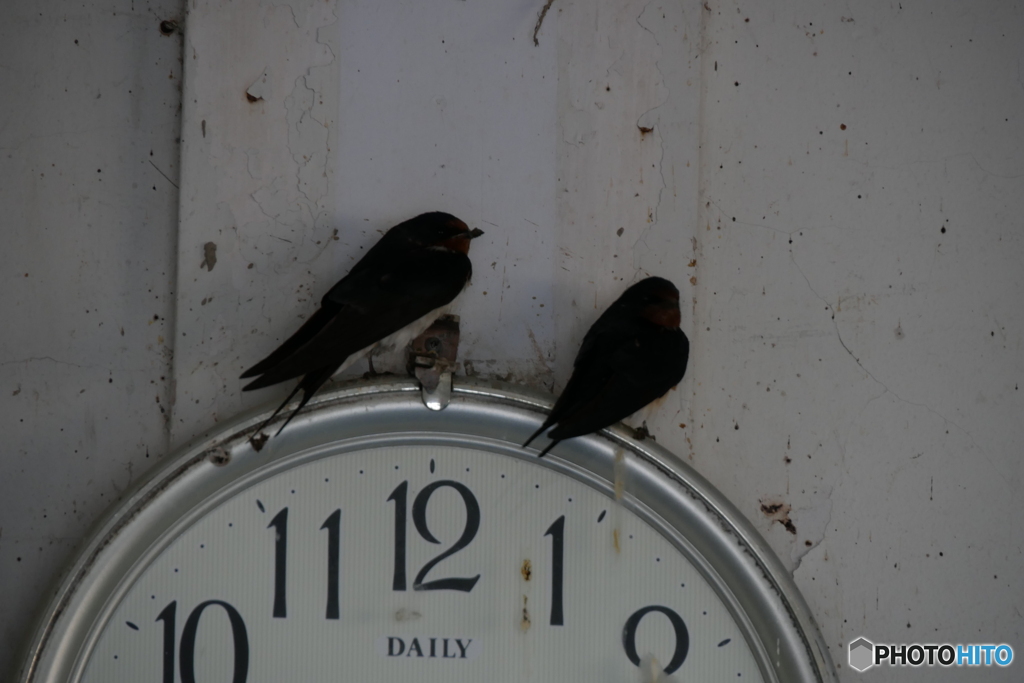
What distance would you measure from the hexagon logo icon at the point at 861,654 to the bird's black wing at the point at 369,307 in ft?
2.13

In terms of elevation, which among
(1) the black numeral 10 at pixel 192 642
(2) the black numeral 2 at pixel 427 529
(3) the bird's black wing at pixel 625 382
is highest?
(3) the bird's black wing at pixel 625 382

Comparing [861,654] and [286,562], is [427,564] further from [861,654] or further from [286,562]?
[861,654]

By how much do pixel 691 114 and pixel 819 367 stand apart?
14.2 inches

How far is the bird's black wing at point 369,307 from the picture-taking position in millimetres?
719

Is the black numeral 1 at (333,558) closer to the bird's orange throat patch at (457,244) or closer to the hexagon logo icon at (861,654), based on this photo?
the bird's orange throat patch at (457,244)

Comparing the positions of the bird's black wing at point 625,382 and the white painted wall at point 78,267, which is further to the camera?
the white painted wall at point 78,267

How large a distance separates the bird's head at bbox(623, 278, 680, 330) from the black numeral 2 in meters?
0.29

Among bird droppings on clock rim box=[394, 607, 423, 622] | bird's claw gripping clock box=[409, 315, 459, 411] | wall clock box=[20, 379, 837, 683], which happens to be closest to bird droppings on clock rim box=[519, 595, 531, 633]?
wall clock box=[20, 379, 837, 683]

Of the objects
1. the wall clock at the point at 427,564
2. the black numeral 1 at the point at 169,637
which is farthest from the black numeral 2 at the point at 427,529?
the black numeral 1 at the point at 169,637

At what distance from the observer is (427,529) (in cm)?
80

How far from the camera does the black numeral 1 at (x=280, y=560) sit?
0.78 meters

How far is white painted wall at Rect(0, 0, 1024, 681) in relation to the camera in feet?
2.83

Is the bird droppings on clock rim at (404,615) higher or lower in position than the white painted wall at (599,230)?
lower

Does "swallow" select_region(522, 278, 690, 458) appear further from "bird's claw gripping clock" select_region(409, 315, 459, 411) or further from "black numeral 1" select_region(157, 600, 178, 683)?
"black numeral 1" select_region(157, 600, 178, 683)
